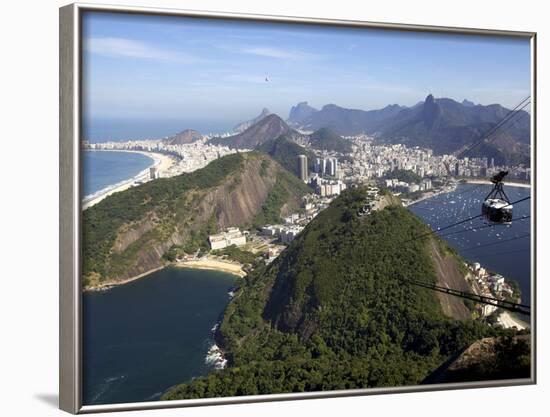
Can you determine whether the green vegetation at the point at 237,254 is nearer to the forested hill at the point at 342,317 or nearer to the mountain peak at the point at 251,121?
the forested hill at the point at 342,317

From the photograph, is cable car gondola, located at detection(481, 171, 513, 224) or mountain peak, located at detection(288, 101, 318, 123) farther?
mountain peak, located at detection(288, 101, 318, 123)

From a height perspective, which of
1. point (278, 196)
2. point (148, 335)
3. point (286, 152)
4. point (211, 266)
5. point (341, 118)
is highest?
point (341, 118)

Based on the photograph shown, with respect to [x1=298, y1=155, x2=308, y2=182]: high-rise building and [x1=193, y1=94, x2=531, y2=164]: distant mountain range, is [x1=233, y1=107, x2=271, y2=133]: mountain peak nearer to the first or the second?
[x1=193, y1=94, x2=531, y2=164]: distant mountain range

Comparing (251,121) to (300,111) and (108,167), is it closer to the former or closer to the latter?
(300,111)

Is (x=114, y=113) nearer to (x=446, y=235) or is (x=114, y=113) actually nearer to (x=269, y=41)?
(x=269, y=41)

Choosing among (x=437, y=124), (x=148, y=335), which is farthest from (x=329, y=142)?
(x=148, y=335)

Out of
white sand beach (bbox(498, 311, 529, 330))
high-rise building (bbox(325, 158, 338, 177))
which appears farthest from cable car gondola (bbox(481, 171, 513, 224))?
high-rise building (bbox(325, 158, 338, 177))

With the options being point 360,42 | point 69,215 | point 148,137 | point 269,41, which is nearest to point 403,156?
point 360,42
